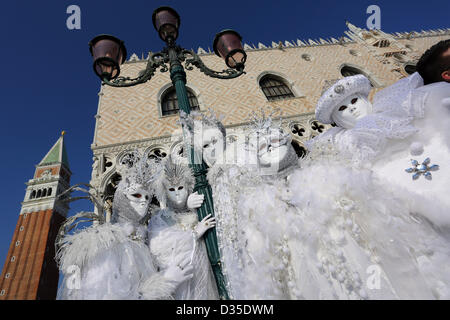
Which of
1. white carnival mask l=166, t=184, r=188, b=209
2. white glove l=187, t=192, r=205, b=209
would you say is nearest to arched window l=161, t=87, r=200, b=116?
white carnival mask l=166, t=184, r=188, b=209

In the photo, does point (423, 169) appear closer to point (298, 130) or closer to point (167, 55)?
point (167, 55)

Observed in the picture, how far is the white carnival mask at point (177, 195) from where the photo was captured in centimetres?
186

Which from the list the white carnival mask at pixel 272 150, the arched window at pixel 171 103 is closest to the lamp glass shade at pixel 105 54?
the white carnival mask at pixel 272 150

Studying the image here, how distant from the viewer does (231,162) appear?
1768 mm

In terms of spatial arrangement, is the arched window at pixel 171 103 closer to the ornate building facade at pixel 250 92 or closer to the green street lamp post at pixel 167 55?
the ornate building facade at pixel 250 92

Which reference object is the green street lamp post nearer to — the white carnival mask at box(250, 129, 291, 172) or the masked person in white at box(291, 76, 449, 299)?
the white carnival mask at box(250, 129, 291, 172)

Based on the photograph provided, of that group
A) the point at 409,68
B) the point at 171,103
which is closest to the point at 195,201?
the point at 171,103

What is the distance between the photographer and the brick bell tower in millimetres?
9795

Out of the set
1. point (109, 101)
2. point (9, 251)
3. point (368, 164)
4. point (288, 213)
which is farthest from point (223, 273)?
point (9, 251)

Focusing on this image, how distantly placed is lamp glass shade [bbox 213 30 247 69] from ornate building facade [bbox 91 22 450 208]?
245 cm

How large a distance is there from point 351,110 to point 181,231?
5.43 feet

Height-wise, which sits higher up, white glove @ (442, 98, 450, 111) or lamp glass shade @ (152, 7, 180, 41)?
lamp glass shade @ (152, 7, 180, 41)

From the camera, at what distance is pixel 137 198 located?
5.78 ft

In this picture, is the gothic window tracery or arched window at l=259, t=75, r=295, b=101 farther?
arched window at l=259, t=75, r=295, b=101
